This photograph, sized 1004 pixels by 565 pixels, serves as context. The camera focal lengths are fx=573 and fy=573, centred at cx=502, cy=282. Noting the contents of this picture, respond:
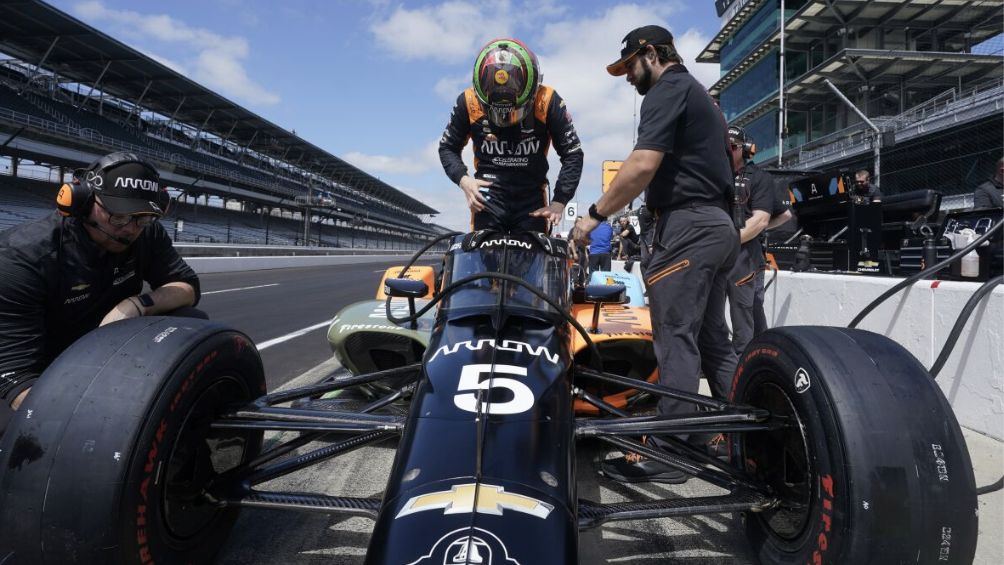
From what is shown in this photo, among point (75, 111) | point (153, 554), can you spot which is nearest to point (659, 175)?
point (153, 554)

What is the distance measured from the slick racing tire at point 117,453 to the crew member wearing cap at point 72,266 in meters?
0.81

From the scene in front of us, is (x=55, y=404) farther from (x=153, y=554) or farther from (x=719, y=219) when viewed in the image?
(x=719, y=219)

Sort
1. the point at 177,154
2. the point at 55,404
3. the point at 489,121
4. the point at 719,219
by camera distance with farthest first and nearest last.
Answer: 1. the point at 177,154
2. the point at 489,121
3. the point at 719,219
4. the point at 55,404

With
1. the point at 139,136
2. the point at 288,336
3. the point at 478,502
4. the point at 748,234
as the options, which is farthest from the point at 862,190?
the point at 139,136

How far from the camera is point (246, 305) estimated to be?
10.0m

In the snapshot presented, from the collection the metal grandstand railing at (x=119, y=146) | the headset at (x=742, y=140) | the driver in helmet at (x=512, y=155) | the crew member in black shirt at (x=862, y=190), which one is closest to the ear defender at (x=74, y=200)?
the driver in helmet at (x=512, y=155)

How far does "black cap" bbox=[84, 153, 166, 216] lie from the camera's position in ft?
7.39

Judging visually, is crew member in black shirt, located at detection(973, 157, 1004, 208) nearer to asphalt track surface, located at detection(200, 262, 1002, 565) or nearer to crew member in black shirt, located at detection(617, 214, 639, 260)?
asphalt track surface, located at detection(200, 262, 1002, 565)

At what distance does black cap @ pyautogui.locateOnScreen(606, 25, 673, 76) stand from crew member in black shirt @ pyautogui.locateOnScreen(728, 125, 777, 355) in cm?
144

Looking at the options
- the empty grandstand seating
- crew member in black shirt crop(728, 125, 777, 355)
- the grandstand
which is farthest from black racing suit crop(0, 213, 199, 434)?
the empty grandstand seating

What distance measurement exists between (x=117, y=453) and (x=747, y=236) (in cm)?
407

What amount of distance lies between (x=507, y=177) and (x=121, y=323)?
246 centimetres

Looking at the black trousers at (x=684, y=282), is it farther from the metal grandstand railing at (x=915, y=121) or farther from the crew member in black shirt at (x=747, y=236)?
the metal grandstand railing at (x=915, y=121)

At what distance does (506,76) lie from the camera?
308cm
